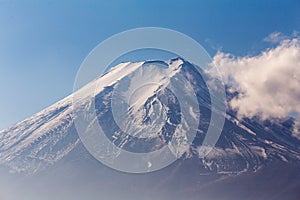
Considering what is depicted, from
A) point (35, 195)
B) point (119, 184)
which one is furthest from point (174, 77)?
point (35, 195)

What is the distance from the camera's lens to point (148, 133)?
16525 centimetres

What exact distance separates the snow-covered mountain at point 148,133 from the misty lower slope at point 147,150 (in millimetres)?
292

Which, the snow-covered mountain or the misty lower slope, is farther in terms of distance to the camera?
the snow-covered mountain

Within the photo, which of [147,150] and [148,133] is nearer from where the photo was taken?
[147,150]

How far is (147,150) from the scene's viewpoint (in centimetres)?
15675

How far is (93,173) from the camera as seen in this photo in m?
153

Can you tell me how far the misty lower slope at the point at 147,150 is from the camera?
475 feet

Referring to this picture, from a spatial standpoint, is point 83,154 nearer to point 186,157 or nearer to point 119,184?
point 119,184

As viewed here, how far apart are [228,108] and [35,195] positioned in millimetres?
81669

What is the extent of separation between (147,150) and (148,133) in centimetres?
960

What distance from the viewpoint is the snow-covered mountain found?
158m

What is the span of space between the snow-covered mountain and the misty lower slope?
29cm

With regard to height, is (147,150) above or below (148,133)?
below

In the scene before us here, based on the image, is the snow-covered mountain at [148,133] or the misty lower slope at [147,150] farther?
the snow-covered mountain at [148,133]
